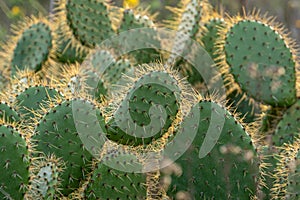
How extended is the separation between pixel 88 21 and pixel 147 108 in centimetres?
151

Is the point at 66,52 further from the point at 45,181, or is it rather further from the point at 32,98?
the point at 45,181

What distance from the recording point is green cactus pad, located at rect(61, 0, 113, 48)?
3.83m

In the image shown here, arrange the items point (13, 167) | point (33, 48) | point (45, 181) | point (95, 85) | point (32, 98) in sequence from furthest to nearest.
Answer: point (33, 48), point (95, 85), point (32, 98), point (45, 181), point (13, 167)

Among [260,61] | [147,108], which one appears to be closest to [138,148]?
[147,108]

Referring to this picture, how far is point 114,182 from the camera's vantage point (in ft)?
7.62

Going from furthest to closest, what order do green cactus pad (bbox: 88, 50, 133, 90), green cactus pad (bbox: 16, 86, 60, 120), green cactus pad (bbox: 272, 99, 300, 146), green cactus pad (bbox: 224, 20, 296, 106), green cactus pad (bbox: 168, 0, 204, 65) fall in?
1. green cactus pad (bbox: 168, 0, 204, 65)
2. green cactus pad (bbox: 88, 50, 133, 90)
3. green cactus pad (bbox: 224, 20, 296, 106)
4. green cactus pad (bbox: 272, 99, 300, 146)
5. green cactus pad (bbox: 16, 86, 60, 120)

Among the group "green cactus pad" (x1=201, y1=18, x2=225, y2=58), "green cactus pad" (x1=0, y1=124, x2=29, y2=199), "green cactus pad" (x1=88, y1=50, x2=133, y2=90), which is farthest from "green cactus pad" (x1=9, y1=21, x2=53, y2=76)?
"green cactus pad" (x1=0, y1=124, x2=29, y2=199)

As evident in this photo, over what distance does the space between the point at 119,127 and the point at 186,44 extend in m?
1.39

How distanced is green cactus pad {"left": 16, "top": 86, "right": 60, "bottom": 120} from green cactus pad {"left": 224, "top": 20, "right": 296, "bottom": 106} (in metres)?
0.90

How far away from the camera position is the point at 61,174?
2.52m

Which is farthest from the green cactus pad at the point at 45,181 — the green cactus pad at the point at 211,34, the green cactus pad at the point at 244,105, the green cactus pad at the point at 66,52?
the green cactus pad at the point at 66,52

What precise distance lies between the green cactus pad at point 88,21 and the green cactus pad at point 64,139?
4.56 feet

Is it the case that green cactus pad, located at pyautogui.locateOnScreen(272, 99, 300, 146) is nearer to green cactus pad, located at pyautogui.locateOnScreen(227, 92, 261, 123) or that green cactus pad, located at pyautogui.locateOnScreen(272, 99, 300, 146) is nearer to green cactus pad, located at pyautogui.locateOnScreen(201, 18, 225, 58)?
green cactus pad, located at pyautogui.locateOnScreen(227, 92, 261, 123)

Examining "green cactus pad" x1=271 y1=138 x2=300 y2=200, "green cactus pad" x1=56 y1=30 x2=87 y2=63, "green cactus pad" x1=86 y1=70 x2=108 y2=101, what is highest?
"green cactus pad" x1=271 y1=138 x2=300 y2=200
